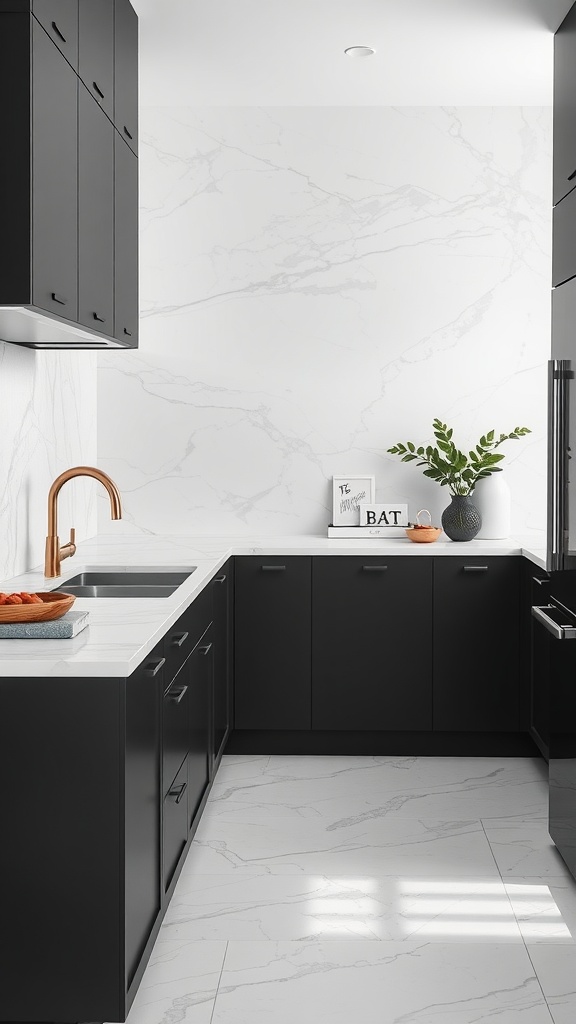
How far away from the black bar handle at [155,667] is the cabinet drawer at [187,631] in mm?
88

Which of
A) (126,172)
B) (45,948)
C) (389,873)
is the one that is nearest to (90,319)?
(126,172)

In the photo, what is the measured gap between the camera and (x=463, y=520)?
4.21 metres

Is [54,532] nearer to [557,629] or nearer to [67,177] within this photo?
[67,177]

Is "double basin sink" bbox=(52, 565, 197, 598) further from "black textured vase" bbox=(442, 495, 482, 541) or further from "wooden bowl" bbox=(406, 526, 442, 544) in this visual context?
"black textured vase" bbox=(442, 495, 482, 541)

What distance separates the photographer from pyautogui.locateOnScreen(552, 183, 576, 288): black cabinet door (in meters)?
3.06

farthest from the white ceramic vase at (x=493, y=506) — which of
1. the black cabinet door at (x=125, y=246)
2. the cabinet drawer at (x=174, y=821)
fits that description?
the cabinet drawer at (x=174, y=821)

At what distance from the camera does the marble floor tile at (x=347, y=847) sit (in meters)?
3.07

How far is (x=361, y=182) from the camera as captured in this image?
4.46 metres

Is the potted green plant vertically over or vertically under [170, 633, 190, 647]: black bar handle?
over

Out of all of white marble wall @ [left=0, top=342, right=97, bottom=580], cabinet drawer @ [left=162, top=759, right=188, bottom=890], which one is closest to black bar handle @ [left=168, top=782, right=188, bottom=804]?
cabinet drawer @ [left=162, top=759, right=188, bottom=890]

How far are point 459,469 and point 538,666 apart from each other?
907mm

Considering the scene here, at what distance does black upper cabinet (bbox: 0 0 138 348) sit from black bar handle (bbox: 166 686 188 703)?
99 cm

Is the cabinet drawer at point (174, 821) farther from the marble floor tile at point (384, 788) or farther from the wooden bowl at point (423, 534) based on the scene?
the wooden bowl at point (423, 534)

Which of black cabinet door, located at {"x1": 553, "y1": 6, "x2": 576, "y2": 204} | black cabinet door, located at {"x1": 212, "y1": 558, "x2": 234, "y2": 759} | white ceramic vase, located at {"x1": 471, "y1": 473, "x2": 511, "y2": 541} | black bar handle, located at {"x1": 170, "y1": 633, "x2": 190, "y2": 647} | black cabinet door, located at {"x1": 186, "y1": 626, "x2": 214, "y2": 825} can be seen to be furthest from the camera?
white ceramic vase, located at {"x1": 471, "y1": 473, "x2": 511, "y2": 541}
